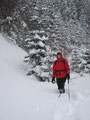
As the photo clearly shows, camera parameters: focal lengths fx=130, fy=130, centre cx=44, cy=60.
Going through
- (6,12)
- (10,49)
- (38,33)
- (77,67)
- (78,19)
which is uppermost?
→ (78,19)

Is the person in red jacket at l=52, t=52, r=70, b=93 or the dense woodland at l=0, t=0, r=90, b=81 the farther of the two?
the dense woodland at l=0, t=0, r=90, b=81

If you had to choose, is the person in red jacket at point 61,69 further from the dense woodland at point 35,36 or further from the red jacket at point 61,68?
the dense woodland at point 35,36

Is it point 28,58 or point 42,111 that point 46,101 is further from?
point 28,58

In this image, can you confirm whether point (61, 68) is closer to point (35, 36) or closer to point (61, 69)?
point (61, 69)

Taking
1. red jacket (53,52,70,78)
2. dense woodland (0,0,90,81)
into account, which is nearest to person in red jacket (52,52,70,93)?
red jacket (53,52,70,78)

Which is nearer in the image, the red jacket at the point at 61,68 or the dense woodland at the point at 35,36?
the red jacket at the point at 61,68

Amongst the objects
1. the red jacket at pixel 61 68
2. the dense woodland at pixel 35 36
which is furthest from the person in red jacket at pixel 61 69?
the dense woodland at pixel 35 36

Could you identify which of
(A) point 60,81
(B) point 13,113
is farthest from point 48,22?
(B) point 13,113

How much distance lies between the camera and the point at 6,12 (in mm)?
13977

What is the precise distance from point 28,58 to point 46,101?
7.53 meters

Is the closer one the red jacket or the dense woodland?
the red jacket

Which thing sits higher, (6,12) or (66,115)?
(6,12)

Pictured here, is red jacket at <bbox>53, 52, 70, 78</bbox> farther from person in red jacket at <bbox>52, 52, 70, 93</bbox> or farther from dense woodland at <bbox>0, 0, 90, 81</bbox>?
dense woodland at <bbox>0, 0, 90, 81</bbox>

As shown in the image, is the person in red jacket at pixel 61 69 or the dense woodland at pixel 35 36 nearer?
the person in red jacket at pixel 61 69
